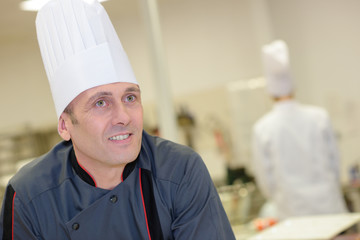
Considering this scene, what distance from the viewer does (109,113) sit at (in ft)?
4.14

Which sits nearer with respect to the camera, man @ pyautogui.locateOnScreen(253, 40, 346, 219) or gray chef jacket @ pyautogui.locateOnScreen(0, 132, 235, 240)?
gray chef jacket @ pyautogui.locateOnScreen(0, 132, 235, 240)

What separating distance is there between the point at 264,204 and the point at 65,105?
223 centimetres

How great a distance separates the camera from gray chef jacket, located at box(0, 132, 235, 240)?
1.31 meters

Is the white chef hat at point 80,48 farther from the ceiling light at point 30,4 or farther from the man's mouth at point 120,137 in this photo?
the ceiling light at point 30,4

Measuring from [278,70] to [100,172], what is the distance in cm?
177

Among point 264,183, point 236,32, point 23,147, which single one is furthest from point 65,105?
point 236,32

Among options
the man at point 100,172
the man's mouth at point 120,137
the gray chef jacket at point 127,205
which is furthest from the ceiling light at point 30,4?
the man's mouth at point 120,137

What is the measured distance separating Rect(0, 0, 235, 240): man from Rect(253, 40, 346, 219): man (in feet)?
5.42

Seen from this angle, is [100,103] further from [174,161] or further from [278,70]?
[278,70]

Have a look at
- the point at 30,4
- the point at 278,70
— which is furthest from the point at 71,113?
the point at 278,70

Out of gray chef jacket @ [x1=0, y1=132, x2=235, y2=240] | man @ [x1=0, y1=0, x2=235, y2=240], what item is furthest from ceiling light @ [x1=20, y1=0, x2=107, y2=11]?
gray chef jacket @ [x1=0, y1=132, x2=235, y2=240]

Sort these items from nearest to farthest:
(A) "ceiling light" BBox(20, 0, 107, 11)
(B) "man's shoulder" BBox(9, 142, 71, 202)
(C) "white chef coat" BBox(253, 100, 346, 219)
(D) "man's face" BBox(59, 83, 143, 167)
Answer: (D) "man's face" BBox(59, 83, 143, 167)
(B) "man's shoulder" BBox(9, 142, 71, 202)
(A) "ceiling light" BBox(20, 0, 107, 11)
(C) "white chef coat" BBox(253, 100, 346, 219)

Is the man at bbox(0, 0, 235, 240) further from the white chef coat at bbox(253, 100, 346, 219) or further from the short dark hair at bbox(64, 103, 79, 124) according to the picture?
the white chef coat at bbox(253, 100, 346, 219)

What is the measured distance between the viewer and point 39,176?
139 cm
